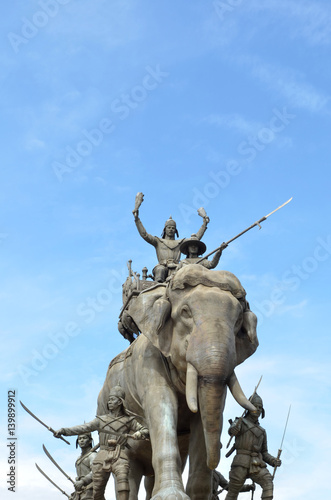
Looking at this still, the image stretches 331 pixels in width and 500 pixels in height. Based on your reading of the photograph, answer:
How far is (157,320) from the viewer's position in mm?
12703

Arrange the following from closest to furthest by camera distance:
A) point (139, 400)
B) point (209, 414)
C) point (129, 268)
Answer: point (209, 414) → point (139, 400) → point (129, 268)

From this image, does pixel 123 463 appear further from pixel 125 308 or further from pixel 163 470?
pixel 125 308

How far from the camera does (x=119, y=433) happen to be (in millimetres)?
12977

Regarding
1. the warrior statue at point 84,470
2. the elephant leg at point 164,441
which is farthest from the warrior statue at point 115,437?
the warrior statue at point 84,470

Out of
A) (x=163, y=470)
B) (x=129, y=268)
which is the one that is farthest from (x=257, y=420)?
(x=129, y=268)

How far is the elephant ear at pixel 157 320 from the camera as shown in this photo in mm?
12688

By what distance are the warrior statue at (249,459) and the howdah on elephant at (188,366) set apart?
2.91 ft

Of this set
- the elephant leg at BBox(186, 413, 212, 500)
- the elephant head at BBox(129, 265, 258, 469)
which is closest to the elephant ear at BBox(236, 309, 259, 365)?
the elephant head at BBox(129, 265, 258, 469)

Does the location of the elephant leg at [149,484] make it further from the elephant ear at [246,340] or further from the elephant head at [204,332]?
the elephant ear at [246,340]

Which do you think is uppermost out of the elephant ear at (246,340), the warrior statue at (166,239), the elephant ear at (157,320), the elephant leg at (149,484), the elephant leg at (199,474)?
the warrior statue at (166,239)

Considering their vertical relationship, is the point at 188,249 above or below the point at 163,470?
above

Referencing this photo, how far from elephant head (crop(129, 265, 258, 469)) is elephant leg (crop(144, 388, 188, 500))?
0.48 m

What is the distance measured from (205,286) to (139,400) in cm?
250

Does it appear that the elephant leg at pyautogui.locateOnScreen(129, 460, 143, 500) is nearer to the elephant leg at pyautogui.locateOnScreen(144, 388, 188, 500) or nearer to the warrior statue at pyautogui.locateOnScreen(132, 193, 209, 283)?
the elephant leg at pyautogui.locateOnScreen(144, 388, 188, 500)
